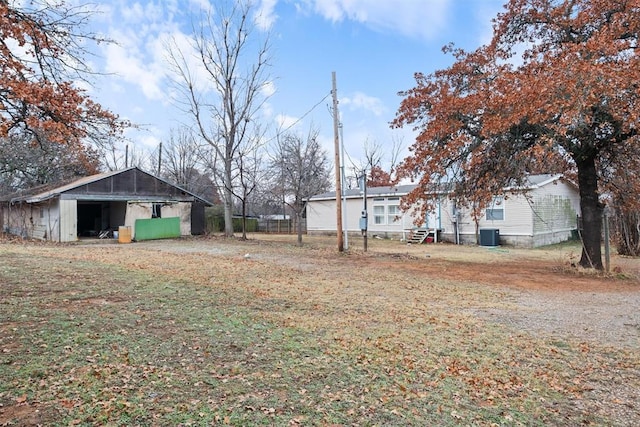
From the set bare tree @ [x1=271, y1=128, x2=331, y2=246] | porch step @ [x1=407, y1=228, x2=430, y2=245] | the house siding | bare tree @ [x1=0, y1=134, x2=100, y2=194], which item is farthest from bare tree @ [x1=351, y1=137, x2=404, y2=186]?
bare tree @ [x1=0, y1=134, x2=100, y2=194]

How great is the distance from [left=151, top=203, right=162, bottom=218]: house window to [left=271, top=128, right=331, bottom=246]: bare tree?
24.7ft

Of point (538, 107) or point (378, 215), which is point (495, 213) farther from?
point (538, 107)

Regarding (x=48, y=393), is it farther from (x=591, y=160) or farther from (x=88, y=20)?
(x=591, y=160)

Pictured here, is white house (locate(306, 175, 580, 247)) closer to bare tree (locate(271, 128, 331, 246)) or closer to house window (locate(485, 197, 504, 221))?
house window (locate(485, 197, 504, 221))

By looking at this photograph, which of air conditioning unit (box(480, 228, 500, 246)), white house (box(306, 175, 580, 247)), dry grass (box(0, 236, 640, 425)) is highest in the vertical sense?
white house (box(306, 175, 580, 247))

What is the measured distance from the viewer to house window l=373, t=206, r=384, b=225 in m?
24.2

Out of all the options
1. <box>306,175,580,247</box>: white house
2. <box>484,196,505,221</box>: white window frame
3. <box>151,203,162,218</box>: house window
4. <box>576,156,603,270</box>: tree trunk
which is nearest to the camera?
<box>576,156,603,270</box>: tree trunk

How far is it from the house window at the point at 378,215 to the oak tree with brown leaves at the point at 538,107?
40.1 feet

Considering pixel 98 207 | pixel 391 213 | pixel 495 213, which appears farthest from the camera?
pixel 98 207

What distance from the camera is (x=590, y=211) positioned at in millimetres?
10750

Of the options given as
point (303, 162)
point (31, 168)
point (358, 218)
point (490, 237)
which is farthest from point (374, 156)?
point (31, 168)

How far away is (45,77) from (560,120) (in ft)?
29.8

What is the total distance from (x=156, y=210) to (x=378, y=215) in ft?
42.6

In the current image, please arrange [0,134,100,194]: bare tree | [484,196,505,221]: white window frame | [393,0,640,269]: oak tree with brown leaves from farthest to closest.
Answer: [0,134,100,194]: bare tree, [484,196,505,221]: white window frame, [393,0,640,269]: oak tree with brown leaves
